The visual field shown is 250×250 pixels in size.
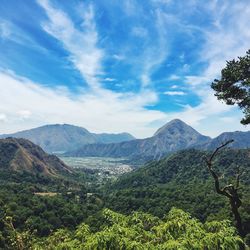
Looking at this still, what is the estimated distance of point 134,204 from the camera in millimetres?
138875

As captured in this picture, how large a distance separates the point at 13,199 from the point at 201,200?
65550 millimetres

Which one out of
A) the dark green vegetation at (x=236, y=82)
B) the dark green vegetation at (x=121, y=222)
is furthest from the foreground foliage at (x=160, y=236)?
the dark green vegetation at (x=236, y=82)

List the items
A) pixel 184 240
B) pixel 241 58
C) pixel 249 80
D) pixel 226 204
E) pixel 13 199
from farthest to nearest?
pixel 13 199
pixel 226 204
pixel 241 58
pixel 249 80
pixel 184 240

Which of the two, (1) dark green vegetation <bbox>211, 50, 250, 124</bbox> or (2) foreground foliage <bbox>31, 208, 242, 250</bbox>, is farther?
(1) dark green vegetation <bbox>211, 50, 250, 124</bbox>

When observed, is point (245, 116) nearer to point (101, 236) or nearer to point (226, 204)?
point (101, 236)

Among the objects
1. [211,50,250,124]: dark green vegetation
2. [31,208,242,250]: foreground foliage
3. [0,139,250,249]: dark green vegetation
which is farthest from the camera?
[211,50,250,124]: dark green vegetation

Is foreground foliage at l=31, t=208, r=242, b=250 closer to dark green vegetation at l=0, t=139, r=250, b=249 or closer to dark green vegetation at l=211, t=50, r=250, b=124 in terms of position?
dark green vegetation at l=0, t=139, r=250, b=249

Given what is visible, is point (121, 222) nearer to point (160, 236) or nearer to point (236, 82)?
point (160, 236)

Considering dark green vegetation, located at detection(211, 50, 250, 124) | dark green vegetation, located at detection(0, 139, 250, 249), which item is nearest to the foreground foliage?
dark green vegetation, located at detection(0, 139, 250, 249)

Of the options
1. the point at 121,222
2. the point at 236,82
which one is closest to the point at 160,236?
the point at 121,222

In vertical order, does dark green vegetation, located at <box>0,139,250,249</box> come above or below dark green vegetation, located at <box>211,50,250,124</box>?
below

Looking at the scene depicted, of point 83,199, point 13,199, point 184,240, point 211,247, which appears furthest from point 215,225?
point 83,199

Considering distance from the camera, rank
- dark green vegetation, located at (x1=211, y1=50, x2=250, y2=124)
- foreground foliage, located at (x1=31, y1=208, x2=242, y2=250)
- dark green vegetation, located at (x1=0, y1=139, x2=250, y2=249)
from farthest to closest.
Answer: dark green vegetation, located at (x1=211, y1=50, x2=250, y2=124) < dark green vegetation, located at (x1=0, y1=139, x2=250, y2=249) < foreground foliage, located at (x1=31, y1=208, x2=242, y2=250)

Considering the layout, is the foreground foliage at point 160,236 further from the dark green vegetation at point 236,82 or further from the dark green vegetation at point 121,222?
the dark green vegetation at point 236,82
